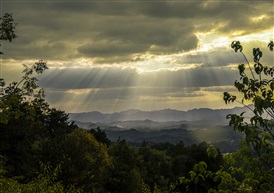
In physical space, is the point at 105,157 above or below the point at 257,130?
below

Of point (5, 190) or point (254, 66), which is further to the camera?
point (5, 190)

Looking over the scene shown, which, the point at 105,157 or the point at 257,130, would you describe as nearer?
the point at 257,130

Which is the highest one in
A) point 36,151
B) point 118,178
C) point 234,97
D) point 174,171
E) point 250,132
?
point 234,97

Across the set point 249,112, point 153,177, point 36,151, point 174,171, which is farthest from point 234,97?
point 174,171

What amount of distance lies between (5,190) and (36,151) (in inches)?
1119

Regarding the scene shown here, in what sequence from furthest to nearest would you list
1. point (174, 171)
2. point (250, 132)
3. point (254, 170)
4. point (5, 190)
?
1. point (174, 171)
2. point (5, 190)
3. point (254, 170)
4. point (250, 132)

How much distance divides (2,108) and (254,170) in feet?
36.7

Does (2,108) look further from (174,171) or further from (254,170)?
(174,171)

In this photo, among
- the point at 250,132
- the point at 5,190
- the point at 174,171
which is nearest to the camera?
the point at 250,132

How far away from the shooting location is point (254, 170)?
9.85 m

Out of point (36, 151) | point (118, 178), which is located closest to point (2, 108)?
point (36, 151)

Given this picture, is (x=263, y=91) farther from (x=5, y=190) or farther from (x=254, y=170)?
(x=5, y=190)

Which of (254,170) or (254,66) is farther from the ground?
(254,66)

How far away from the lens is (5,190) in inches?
758
